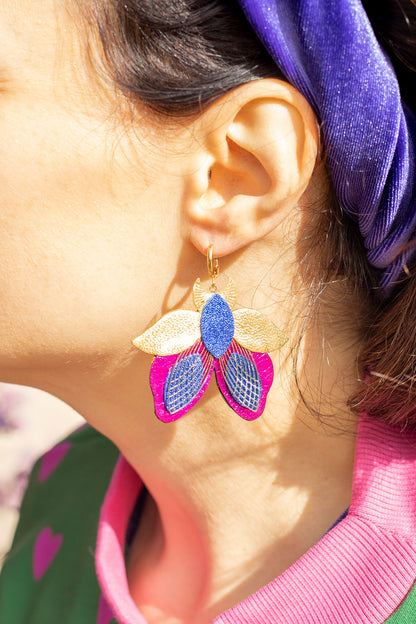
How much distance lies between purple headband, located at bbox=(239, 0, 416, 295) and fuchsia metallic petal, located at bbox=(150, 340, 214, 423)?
1.15ft

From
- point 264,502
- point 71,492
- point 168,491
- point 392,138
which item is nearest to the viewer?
point 392,138

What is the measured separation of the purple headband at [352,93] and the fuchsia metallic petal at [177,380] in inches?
13.8

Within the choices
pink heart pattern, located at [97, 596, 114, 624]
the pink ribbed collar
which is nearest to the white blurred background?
pink heart pattern, located at [97, 596, 114, 624]

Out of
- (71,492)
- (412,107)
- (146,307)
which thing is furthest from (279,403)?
(71,492)

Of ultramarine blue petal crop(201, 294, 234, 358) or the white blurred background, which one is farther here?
the white blurred background

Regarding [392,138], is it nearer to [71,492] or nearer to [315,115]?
[315,115]

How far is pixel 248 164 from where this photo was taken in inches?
39.5

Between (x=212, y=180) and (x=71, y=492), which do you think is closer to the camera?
(x=212, y=180)

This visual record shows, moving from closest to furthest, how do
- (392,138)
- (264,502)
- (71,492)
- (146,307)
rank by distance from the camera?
(392,138) → (146,307) → (264,502) → (71,492)

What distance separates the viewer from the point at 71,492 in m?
1.74

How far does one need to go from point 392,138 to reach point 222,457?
62 centimetres

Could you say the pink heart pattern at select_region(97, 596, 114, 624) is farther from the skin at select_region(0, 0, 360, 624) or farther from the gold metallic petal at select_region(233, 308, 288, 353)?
the gold metallic petal at select_region(233, 308, 288, 353)

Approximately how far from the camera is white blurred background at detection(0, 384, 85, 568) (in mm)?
2479

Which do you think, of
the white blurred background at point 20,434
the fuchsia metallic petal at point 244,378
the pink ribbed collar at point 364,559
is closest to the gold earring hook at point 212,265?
the fuchsia metallic petal at point 244,378
